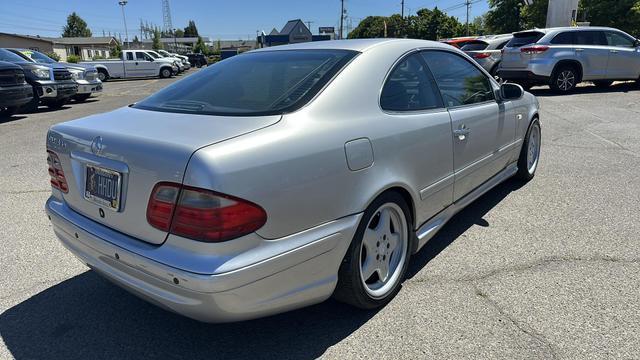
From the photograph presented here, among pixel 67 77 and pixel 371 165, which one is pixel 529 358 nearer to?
pixel 371 165

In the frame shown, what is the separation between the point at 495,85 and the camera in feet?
13.6

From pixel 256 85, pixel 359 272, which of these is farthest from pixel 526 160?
pixel 256 85

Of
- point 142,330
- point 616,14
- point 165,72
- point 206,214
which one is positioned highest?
point 616,14

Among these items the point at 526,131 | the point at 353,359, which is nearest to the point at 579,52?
the point at 526,131

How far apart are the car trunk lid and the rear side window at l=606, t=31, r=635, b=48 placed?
14.3 meters

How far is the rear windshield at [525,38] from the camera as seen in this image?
12919mm

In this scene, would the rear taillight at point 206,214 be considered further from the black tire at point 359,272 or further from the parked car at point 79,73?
the parked car at point 79,73

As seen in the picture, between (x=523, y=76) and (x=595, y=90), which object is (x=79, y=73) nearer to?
(x=523, y=76)

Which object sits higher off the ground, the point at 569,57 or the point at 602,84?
the point at 569,57

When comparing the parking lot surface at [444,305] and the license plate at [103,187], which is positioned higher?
the license plate at [103,187]

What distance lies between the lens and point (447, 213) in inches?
134

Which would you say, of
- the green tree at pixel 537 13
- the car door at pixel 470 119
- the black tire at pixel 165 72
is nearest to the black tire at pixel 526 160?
the car door at pixel 470 119

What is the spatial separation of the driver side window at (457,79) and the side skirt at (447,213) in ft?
2.39

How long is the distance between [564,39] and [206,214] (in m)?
13.5
